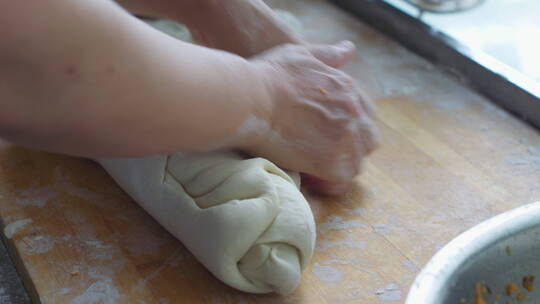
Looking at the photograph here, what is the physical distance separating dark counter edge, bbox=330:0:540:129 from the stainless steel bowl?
743mm

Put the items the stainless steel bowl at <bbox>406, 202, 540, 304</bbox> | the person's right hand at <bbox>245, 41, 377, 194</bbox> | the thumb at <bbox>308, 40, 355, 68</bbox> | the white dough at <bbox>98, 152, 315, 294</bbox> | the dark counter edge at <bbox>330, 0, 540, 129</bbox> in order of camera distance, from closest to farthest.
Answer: the stainless steel bowl at <bbox>406, 202, 540, 304</bbox>
the white dough at <bbox>98, 152, 315, 294</bbox>
the person's right hand at <bbox>245, 41, 377, 194</bbox>
the thumb at <bbox>308, 40, 355, 68</bbox>
the dark counter edge at <bbox>330, 0, 540, 129</bbox>

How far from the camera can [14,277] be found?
1.14 metres

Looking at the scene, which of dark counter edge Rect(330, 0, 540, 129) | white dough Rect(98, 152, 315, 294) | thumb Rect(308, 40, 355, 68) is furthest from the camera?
dark counter edge Rect(330, 0, 540, 129)

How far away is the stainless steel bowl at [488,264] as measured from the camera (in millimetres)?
735

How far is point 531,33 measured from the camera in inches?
76.2

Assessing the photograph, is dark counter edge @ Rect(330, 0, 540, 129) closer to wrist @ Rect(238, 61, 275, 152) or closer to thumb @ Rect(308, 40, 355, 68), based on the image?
thumb @ Rect(308, 40, 355, 68)

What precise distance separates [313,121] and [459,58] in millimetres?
709

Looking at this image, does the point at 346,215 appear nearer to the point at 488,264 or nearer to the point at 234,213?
the point at 234,213

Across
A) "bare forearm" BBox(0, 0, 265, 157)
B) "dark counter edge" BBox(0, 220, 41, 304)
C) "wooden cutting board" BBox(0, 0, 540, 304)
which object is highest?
"bare forearm" BBox(0, 0, 265, 157)

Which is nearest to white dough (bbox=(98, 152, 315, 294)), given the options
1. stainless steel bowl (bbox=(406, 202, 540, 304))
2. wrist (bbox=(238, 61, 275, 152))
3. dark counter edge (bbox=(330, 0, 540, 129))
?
wrist (bbox=(238, 61, 275, 152))

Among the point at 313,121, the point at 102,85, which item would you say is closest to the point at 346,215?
the point at 313,121

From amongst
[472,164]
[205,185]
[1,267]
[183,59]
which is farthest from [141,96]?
[472,164]

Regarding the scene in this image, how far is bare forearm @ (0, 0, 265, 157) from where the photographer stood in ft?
2.47

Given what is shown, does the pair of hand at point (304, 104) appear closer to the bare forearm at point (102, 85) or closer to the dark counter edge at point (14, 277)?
the bare forearm at point (102, 85)
